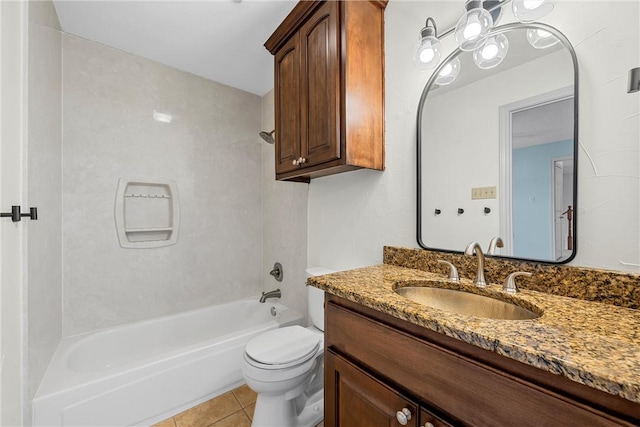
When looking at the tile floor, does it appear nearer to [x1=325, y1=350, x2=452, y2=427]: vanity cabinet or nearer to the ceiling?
[x1=325, y1=350, x2=452, y2=427]: vanity cabinet

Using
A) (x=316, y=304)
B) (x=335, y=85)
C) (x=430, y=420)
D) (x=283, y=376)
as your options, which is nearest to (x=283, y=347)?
(x=283, y=376)

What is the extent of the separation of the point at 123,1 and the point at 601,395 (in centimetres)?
247

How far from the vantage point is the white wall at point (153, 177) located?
1.84 meters

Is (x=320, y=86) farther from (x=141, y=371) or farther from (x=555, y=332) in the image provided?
(x=141, y=371)

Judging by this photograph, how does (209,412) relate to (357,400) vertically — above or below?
below

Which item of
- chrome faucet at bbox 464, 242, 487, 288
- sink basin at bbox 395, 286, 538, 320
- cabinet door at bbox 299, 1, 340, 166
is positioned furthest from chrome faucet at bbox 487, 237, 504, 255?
cabinet door at bbox 299, 1, 340, 166

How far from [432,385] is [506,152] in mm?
852

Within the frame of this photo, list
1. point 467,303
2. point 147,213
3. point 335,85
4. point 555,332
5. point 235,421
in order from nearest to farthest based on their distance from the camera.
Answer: point 555,332 < point 467,303 < point 335,85 < point 235,421 < point 147,213

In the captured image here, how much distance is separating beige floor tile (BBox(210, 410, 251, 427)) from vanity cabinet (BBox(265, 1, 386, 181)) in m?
1.50

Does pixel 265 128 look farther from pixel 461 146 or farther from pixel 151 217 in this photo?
pixel 461 146

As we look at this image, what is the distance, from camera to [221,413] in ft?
5.22

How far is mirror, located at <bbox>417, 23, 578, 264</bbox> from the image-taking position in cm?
86

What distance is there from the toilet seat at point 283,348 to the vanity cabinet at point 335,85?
3.17 feet

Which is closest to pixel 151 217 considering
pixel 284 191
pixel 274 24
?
pixel 284 191
